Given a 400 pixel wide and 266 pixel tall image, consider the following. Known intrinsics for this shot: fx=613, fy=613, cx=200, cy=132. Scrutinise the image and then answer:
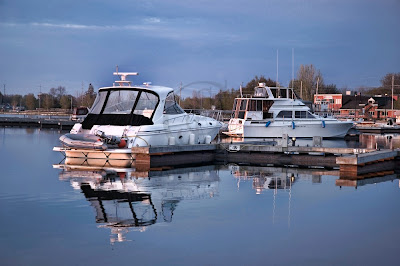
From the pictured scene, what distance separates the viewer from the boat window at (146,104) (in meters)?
28.7

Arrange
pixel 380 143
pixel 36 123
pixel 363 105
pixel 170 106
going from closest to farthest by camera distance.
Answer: pixel 170 106 → pixel 380 143 → pixel 36 123 → pixel 363 105

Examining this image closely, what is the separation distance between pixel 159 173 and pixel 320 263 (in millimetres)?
13653

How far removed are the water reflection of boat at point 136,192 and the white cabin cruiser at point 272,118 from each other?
21.0 meters

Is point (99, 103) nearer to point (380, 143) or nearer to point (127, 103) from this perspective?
point (127, 103)

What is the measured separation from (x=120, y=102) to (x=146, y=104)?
1262 mm

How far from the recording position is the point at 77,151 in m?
27.7

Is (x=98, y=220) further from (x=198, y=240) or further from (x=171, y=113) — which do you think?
(x=171, y=113)

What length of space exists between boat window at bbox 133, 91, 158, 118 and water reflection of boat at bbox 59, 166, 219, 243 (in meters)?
3.60

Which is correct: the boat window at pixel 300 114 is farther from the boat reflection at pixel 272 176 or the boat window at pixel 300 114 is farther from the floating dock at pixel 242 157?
the boat reflection at pixel 272 176

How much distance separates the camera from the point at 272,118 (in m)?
49.7

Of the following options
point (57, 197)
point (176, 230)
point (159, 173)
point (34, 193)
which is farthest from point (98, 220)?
point (159, 173)

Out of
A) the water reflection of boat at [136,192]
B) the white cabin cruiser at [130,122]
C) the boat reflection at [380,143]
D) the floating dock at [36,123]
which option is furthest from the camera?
the floating dock at [36,123]

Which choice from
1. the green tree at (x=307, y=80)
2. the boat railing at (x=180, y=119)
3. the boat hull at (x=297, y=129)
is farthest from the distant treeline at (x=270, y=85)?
the boat railing at (x=180, y=119)

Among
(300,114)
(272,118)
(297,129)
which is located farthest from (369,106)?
(272,118)
